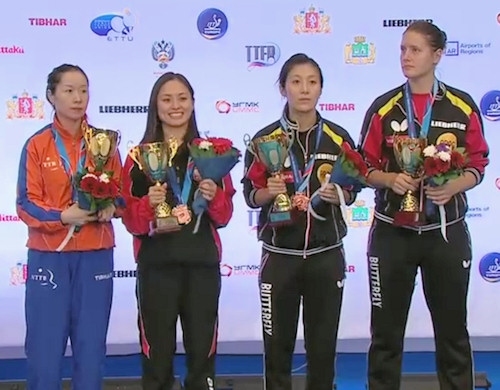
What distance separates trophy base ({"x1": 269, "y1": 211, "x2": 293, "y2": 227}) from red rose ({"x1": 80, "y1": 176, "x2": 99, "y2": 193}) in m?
0.67

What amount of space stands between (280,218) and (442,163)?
624 millimetres

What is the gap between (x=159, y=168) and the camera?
2748mm

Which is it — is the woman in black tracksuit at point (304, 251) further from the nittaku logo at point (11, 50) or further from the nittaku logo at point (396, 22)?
the nittaku logo at point (11, 50)

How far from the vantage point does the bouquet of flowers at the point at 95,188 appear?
8.78ft

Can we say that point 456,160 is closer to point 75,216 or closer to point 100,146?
point 100,146

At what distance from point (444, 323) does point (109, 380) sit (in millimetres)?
1787

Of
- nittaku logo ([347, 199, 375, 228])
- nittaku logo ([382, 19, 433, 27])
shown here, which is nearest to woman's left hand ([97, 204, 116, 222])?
nittaku logo ([347, 199, 375, 228])

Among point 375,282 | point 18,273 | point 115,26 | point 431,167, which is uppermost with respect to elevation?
point 115,26

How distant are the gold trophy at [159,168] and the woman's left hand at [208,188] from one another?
0.14 m

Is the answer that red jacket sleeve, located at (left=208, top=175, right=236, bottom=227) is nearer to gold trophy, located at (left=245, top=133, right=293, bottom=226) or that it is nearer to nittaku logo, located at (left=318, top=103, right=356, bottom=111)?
gold trophy, located at (left=245, top=133, right=293, bottom=226)

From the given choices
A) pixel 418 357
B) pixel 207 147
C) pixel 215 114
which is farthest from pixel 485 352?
pixel 207 147

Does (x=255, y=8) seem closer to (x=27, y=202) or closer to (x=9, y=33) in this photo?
(x=9, y=33)

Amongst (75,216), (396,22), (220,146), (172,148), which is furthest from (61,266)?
(396,22)

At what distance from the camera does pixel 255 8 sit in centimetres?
377
